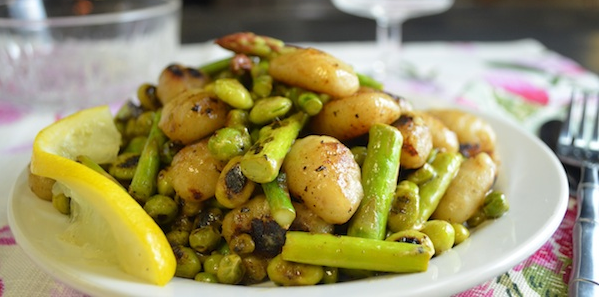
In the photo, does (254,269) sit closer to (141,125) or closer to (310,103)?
(310,103)

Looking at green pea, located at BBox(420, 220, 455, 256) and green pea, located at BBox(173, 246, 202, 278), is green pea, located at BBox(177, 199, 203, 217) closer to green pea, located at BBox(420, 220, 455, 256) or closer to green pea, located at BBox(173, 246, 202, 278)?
green pea, located at BBox(173, 246, 202, 278)

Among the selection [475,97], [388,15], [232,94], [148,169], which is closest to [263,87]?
[232,94]

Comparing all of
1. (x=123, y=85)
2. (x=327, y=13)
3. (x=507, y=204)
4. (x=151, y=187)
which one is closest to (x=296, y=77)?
(x=151, y=187)

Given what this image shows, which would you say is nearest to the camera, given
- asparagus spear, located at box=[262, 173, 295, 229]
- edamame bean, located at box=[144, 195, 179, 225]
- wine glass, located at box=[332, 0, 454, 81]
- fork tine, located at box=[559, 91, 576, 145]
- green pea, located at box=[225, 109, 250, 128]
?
asparagus spear, located at box=[262, 173, 295, 229]

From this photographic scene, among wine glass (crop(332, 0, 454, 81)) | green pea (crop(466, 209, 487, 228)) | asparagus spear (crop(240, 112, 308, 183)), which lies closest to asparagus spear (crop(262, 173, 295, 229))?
asparagus spear (crop(240, 112, 308, 183))

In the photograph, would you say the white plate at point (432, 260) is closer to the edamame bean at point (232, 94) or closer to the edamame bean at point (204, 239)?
the edamame bean at point (204, 239)

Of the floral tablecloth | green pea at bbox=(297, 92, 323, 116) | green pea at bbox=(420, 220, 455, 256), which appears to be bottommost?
the floral tablecloth

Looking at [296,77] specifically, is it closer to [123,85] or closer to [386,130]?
[386,130]
